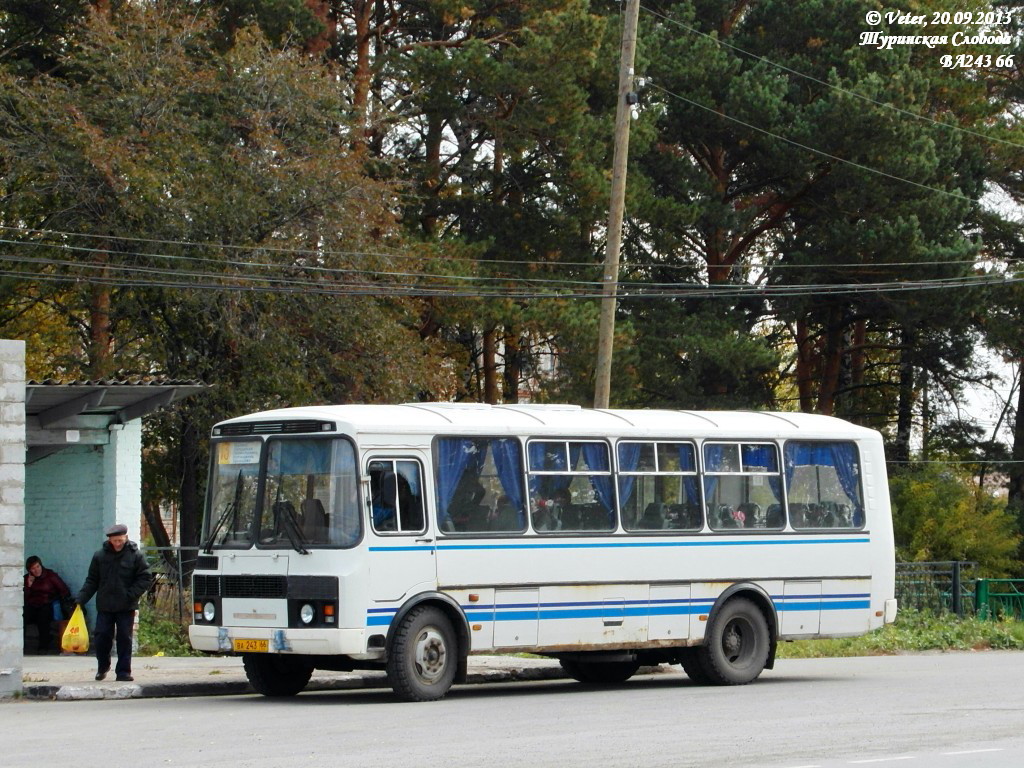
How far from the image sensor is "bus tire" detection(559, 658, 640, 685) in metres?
18.7

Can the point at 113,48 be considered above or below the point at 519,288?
above

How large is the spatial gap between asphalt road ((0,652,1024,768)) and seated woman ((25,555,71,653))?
5.24 metres

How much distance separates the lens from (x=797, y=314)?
4472 cm

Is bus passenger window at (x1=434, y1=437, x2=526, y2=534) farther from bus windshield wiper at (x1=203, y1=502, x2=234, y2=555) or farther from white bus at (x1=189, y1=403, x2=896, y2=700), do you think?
bus windshield wiper at (x1=203, y1=502, x2=234, y2=555)

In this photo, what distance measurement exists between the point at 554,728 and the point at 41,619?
1007 centimetres

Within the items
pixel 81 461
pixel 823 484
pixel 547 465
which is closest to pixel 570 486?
pixel 547 465

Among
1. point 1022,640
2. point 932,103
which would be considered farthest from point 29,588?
point 932,103

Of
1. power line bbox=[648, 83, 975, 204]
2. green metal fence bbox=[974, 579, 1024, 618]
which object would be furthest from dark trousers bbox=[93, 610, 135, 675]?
power line bbox=[648, 83, 975, 204]

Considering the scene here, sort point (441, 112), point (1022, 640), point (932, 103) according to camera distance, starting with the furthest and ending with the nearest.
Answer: point (932, 103) < point (441, 112) < point (1022, 640)

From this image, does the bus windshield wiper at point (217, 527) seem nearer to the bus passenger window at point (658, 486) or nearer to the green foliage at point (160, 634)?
the bus passenger window at point (658, 486)

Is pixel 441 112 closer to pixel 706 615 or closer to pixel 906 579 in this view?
pixel 906 579

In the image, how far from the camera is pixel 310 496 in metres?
15.2

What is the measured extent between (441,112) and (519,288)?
4.42 m

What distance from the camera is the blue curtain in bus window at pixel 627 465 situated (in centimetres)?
1703
